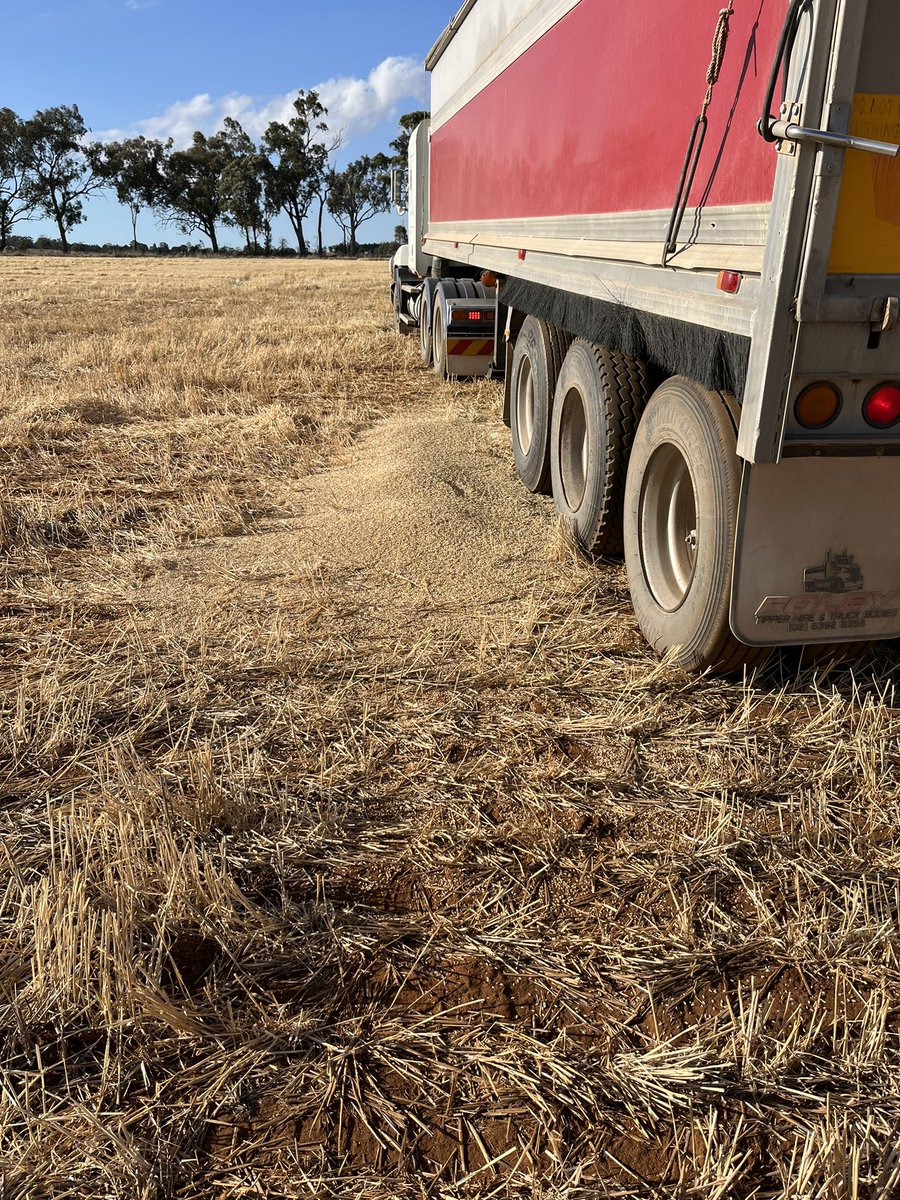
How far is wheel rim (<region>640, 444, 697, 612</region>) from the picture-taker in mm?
3926

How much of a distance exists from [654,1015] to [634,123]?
3596mm

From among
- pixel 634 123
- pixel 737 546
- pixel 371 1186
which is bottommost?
pixel 371 1186

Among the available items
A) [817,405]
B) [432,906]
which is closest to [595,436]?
[817,405]

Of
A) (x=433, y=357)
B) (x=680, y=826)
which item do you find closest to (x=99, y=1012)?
(x=680, y=826)

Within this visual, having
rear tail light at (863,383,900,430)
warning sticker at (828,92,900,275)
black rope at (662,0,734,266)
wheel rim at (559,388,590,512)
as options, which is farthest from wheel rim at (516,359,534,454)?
warning sticker at (828,92,900,275)

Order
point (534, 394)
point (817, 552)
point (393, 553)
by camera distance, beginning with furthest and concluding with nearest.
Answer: point (534, 394)
point (393, 553)
point (817, 552)

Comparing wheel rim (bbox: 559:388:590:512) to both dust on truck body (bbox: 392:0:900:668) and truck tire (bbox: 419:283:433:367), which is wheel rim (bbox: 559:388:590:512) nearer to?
dust on truck body (bbox: 392:0:900:668)

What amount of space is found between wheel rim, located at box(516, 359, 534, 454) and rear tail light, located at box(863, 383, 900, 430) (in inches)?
151

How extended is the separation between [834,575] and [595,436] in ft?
5.88

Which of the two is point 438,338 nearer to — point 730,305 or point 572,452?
point 572,452

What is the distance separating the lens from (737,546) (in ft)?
10.2

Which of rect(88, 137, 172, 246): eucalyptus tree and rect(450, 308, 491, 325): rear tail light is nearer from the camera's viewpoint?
rect(450, 308, 491, 325): rear tail light

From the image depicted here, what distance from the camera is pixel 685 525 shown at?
13.1ft

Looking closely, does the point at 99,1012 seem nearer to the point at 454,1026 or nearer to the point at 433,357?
the point at 454,1026
